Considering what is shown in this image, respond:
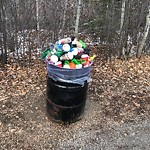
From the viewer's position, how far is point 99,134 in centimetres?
427

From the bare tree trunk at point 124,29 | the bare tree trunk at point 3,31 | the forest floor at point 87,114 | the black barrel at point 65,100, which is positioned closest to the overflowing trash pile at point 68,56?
the black barrel at point 65,100

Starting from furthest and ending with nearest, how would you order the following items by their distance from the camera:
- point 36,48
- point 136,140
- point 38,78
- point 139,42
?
point 139,42 < point 36,48 < point 38,78 < point 136,140

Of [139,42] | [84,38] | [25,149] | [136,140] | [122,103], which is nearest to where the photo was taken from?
[25,149]

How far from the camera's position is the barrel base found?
13.7 ft

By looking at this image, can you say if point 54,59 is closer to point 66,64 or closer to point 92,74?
point 66,64

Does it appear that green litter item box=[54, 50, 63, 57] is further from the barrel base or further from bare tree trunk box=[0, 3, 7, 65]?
bare tree trunk box=[0, 3, 7, 65]

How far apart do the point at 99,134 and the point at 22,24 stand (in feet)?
10.7

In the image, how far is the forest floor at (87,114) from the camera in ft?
13.3

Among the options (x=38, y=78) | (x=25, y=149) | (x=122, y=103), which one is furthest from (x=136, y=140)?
(x=38, y=78)

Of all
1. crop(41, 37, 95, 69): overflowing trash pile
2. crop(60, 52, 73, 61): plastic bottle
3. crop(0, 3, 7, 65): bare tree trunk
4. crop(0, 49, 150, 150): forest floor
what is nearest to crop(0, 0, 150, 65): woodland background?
crop(0, 3, 7, 65): bare tree trunk

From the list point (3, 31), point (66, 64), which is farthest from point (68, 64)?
point (3, 31)

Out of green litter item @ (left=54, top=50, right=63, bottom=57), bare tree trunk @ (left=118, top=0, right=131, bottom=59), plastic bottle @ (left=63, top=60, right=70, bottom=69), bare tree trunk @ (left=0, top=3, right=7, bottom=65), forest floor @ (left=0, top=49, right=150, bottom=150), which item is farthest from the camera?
bare tree trunk @ (left=118, top=0, right=131, bottom=59)

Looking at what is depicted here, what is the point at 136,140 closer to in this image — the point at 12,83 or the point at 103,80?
the point at 103,80

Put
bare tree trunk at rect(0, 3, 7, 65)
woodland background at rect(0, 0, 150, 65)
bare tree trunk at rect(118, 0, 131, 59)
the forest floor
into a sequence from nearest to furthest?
the forest floor
bare tree trunk at rect(0, 3, 7, 65)
woodland background at rect(0, 0, 150, 65)
bare tree trunk at rect(118, 0, 131, 59)
